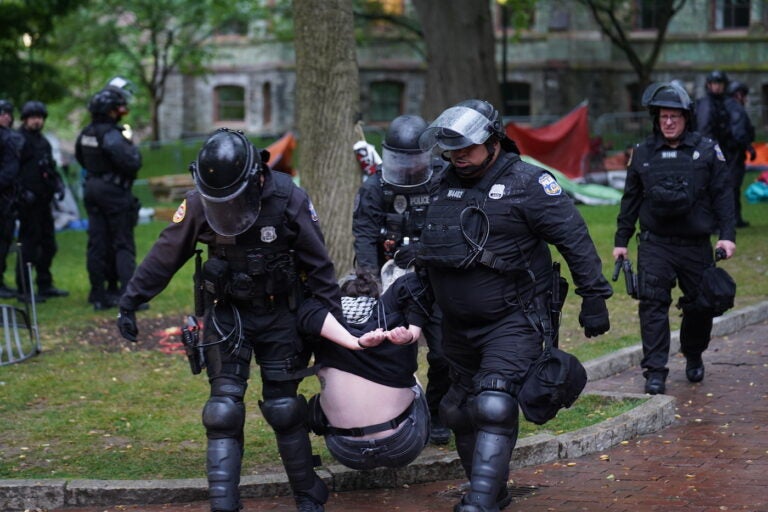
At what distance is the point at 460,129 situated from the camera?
5559mm

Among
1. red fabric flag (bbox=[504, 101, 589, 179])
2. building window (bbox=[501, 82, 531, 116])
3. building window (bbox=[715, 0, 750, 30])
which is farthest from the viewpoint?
building window (bbox=[501, 82, 531, 116])

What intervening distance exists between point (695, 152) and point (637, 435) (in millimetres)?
1913

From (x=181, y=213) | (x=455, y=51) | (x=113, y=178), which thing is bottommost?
(x=113, y=178)

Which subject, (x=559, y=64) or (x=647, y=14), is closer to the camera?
(x=647, y=14)

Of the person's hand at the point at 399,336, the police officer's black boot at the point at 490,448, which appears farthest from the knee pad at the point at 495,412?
the person's hand at the point at 399,336

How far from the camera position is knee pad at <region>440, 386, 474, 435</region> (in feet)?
18.9

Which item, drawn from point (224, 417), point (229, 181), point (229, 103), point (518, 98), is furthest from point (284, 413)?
point (229, 103)

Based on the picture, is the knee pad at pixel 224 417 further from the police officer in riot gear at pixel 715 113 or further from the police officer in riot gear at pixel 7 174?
the police officer in riot gear at pixel 715 113

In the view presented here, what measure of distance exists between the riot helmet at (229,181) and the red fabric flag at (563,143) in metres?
18.9

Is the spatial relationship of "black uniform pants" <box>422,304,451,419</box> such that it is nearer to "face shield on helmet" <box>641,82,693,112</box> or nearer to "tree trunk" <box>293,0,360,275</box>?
"face shield on helmet" <box>641,82,693,112</box>

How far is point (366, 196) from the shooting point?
736 cm

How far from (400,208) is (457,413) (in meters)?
1.84

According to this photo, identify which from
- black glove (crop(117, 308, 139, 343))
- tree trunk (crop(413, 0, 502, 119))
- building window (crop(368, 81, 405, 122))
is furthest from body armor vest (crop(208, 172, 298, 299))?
building window (crop(368, 81, 405, 122))

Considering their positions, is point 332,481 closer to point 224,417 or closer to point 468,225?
point 224,417
